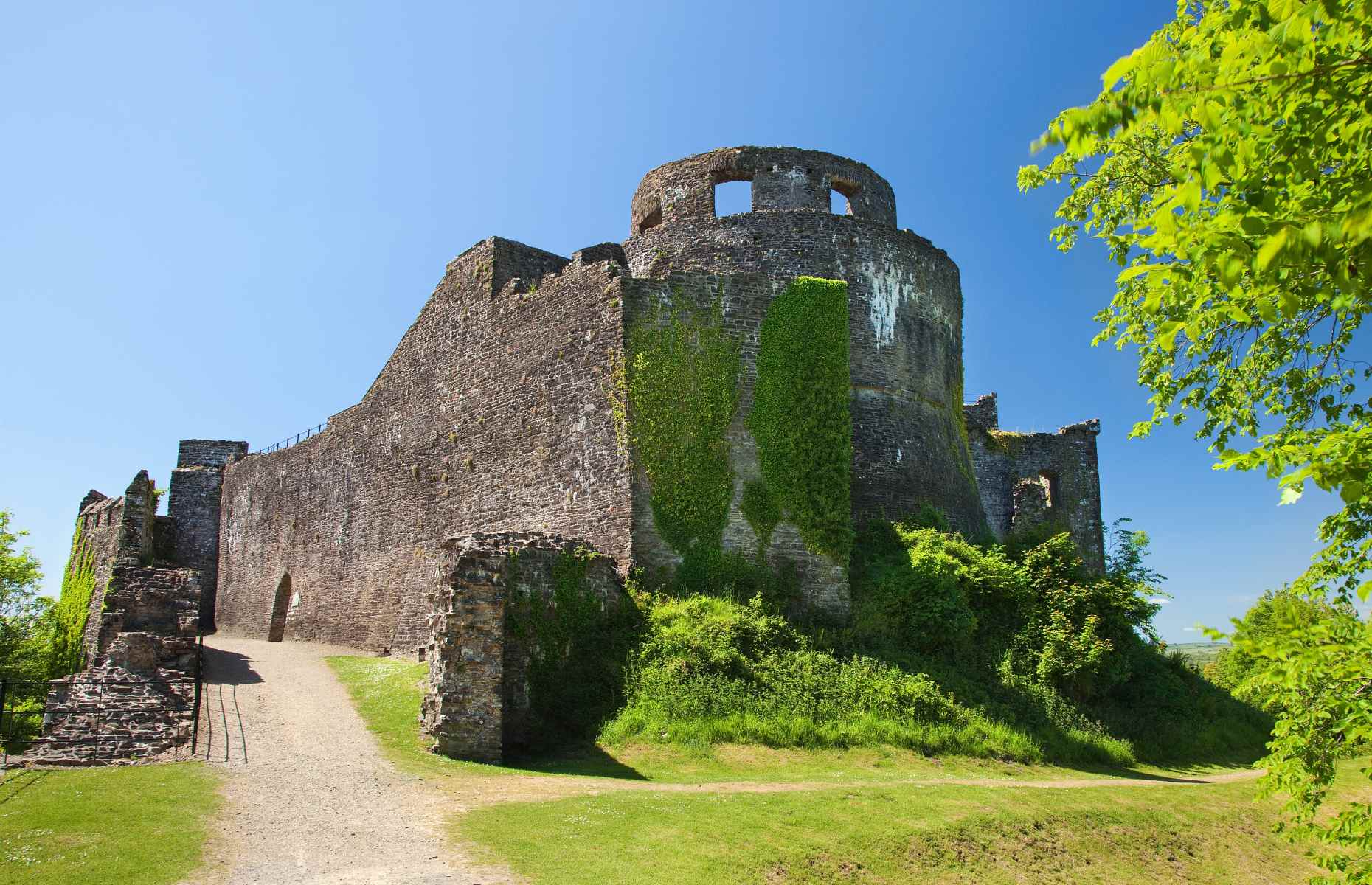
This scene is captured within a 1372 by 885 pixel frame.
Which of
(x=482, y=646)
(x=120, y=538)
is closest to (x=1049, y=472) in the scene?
(x=482, y=646)

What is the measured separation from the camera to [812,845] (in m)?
10.2

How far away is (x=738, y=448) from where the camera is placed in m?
18.1

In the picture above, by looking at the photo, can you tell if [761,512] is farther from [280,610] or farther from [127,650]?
[280,610]

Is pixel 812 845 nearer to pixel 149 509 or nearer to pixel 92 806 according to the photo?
pixel 92 806

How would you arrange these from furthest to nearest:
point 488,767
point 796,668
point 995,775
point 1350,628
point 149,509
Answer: point 149,509, point 796,668, point 995,775, point 488,767, point 1350,628

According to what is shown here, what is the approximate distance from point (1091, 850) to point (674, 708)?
593 centimetres

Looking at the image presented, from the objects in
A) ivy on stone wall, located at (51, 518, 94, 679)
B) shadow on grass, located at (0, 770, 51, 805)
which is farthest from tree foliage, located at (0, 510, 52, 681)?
shadow on grass, located at (0, 770, 51, 805)

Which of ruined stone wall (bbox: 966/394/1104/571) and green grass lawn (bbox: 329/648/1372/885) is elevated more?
ruined stone wall (bbox: 966/394/1104/571)

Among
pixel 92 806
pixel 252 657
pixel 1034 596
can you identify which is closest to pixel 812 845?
pixel 92 806

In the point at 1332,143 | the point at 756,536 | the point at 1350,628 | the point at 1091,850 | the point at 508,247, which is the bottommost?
the point at 1091,850

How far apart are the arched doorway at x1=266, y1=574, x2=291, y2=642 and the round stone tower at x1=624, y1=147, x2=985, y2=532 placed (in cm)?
1680

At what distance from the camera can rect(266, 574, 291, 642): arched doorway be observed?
30547mm

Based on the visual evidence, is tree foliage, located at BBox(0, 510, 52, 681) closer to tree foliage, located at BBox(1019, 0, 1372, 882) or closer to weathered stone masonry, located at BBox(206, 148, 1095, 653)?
weathered stone masonry, located at BBox(206, 148, 1095, 653)

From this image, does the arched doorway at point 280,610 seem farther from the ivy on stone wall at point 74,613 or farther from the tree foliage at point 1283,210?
the tree foliage at point 1283,210
